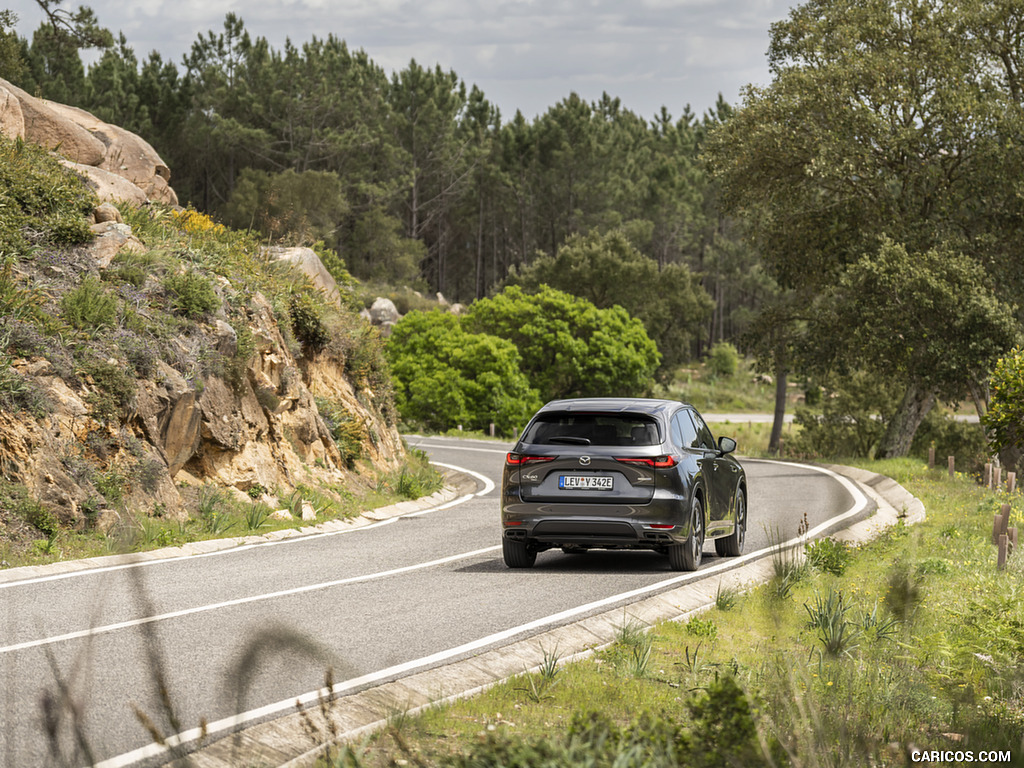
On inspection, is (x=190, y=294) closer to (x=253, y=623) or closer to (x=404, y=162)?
(x=253, y=623)

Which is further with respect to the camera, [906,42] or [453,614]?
[906,42]

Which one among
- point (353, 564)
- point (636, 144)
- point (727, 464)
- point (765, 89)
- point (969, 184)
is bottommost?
point (353, 564)

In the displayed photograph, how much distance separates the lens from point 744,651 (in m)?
7.56

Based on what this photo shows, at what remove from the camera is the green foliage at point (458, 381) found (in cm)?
5075

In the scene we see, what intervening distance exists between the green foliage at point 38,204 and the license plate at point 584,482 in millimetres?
9596

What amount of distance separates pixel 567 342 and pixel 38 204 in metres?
40.5

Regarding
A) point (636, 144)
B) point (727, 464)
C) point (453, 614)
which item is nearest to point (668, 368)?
point (636, 144)

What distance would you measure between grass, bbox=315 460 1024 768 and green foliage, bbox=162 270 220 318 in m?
11.0

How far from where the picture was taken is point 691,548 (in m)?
11.5

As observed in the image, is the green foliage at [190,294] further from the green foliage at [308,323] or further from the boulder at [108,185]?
the green foliage at [308,323]

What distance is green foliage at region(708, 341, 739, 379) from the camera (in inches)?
3310

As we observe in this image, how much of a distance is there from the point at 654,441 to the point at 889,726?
5862 millimetres

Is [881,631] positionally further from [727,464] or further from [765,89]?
[765,89]

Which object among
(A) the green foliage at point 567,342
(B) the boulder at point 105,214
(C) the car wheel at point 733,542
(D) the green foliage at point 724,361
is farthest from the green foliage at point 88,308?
(D) the green foliage at point 724,361
